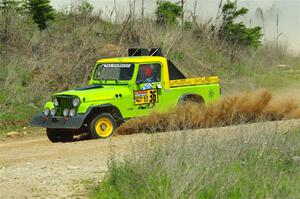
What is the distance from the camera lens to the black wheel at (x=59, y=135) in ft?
49.5

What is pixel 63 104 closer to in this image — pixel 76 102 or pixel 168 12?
pixel 76 102

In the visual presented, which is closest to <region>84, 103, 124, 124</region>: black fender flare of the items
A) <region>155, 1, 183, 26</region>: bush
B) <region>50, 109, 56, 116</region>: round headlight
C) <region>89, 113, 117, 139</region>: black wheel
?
<region>89, 113, 117, 139</region>: black wheel

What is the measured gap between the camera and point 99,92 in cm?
1462

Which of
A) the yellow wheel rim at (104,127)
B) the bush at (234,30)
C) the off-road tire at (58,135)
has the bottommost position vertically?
the off-road tire at (58,135)

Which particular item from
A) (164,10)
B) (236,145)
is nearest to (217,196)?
(236,145)

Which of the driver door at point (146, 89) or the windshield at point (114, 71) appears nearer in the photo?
the driver door at point (146, 89)

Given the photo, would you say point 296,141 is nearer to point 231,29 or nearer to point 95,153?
point 95,153

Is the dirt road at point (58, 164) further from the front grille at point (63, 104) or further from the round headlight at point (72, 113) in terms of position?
the front grille at point (63, 104)

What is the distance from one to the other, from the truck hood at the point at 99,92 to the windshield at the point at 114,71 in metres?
0.33

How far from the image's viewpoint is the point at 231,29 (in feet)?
105

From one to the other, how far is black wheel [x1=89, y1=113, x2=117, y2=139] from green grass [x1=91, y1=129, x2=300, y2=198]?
16.6ft

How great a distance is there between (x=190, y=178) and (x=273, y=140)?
2701 mm

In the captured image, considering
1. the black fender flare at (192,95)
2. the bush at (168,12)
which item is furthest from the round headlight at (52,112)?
the bush at (168,12)

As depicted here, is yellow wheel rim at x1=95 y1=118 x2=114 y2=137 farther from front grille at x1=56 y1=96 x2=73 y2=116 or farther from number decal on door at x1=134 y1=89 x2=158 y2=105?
number decal on door at x1=134 y1=89 x2=158 y2=105
